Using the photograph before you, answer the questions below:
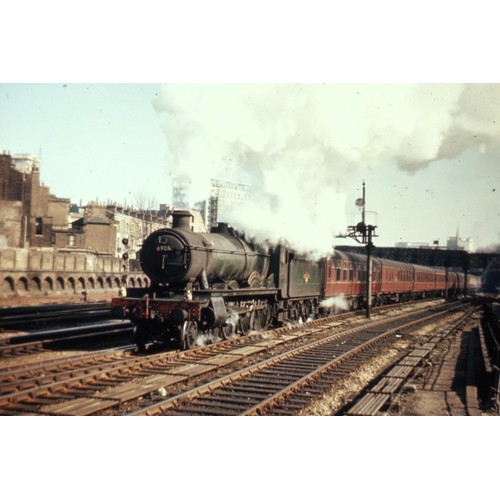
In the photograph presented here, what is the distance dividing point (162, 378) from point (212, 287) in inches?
135

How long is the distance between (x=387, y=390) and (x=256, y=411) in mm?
2677

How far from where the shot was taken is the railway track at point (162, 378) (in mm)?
6707

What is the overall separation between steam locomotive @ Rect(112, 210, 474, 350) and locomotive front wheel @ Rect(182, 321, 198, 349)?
0.06 ft

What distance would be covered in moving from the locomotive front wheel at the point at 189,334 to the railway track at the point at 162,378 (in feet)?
0.93

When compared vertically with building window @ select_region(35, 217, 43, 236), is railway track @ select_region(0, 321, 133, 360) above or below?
below

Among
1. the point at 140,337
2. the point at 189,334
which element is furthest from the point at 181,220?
the point at 140,337

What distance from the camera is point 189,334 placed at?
10.7 meters

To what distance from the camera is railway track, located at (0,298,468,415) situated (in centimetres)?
671

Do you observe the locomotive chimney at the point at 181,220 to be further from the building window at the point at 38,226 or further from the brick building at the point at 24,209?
the building window at the point at 38,226

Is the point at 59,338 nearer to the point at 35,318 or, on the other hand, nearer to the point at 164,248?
the point at 164,248

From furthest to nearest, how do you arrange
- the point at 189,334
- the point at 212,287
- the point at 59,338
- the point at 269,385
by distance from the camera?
the point at 59,338 < the point at 212,287 < the point at 189,334 < the point at 269,385

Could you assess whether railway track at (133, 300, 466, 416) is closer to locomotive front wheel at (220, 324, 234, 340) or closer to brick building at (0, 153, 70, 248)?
locomotive front wheel at (220, 324, 234, 340)

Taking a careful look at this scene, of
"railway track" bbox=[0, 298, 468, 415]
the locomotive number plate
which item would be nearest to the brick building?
the locomotive number plate

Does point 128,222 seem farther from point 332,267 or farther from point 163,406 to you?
point 163,406
